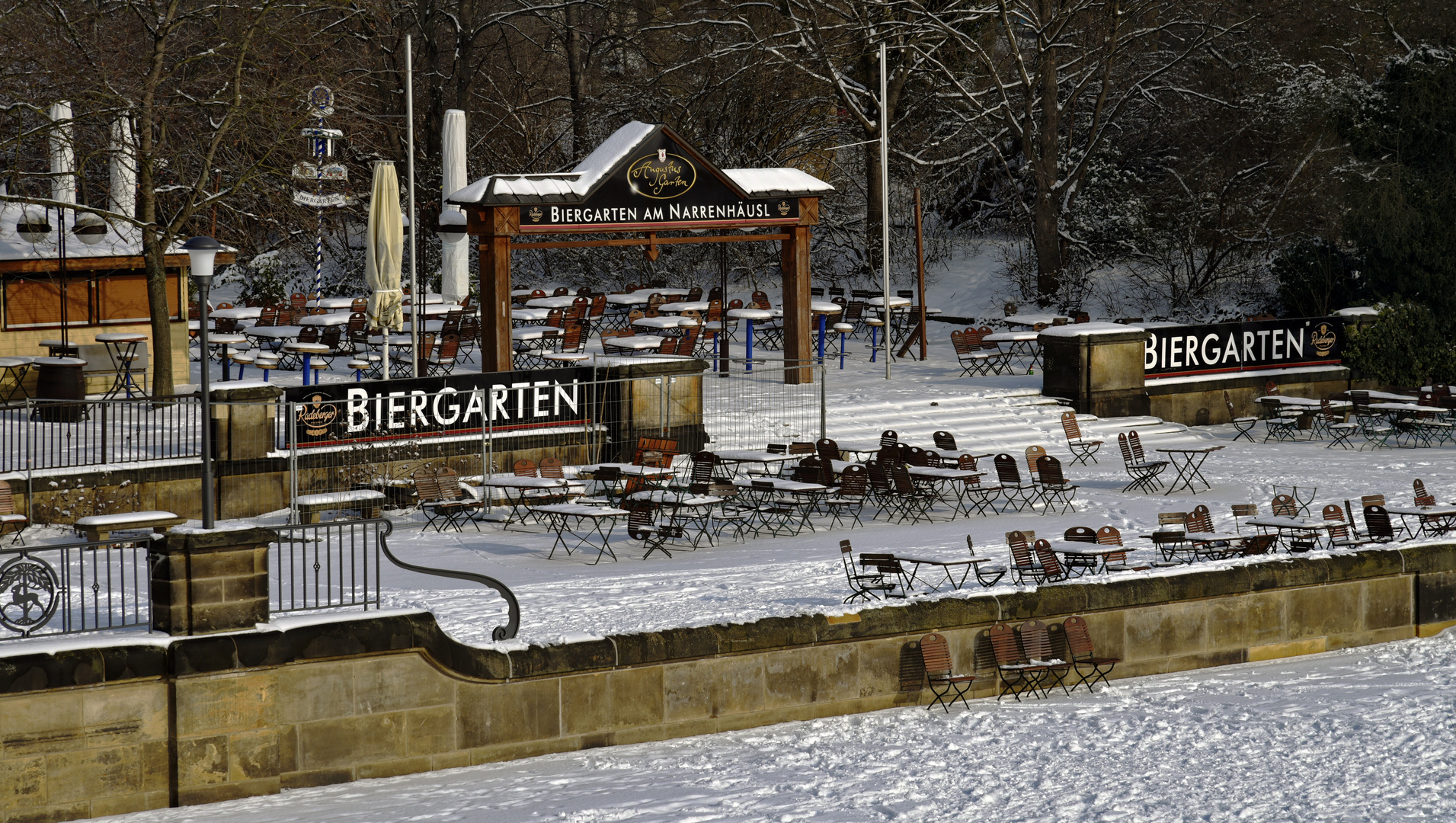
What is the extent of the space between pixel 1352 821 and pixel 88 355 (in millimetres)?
18917

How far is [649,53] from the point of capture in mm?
41344

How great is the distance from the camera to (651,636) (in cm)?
1211

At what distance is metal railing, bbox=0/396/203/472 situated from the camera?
16906 millimetres

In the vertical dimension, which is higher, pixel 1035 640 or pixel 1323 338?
pixel 1323 338

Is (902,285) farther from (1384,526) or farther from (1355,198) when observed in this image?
(1384,526)

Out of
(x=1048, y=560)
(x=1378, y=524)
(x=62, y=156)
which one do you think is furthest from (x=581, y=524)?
(x=62, y=156)

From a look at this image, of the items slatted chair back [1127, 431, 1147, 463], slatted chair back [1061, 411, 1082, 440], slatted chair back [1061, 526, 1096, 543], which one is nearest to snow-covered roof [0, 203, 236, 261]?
slatted chair back [1061, 411, 1082, 440]

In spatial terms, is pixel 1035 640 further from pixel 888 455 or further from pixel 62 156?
pixel 62 156

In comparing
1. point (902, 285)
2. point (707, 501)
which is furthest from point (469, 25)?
point (707, 501)

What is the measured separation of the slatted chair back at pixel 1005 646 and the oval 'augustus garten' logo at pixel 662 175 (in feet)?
35.6

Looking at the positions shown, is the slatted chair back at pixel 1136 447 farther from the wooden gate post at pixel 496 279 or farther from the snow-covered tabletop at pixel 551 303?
the snow-covered tabletop at pixel 551 303

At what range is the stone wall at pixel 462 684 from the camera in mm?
10445

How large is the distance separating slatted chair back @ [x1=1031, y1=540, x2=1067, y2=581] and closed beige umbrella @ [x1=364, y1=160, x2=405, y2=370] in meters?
10.1

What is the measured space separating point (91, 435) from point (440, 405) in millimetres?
3742
